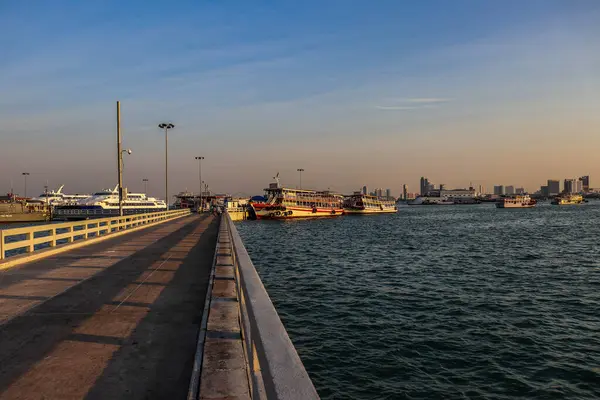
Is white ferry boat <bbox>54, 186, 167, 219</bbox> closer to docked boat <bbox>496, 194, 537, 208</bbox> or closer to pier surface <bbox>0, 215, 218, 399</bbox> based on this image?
pier surface <bbox>0, 215, 218, 399</bbox>

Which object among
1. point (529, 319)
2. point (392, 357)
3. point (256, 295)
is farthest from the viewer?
point (529, 319)

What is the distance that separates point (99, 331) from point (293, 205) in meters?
96.1

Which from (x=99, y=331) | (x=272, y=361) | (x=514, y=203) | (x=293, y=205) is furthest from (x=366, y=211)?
(x=272, y=361)

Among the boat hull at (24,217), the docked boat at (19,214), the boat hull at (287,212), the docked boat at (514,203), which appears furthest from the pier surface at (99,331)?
the docked boat at (514,203)

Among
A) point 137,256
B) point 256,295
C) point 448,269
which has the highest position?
point 256,295

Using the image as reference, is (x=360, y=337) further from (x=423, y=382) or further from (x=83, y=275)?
(x=83, y=275)

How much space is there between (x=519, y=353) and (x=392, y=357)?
11.6ft

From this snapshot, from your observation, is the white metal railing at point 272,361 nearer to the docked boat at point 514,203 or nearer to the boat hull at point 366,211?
the boat hull at point 366,211

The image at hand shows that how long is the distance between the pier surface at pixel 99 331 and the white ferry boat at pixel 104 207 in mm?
72320

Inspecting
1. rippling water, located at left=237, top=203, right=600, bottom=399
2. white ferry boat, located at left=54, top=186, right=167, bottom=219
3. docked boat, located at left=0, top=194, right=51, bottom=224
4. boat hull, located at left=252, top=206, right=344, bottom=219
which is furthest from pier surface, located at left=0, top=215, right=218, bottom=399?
docked boat, located at left=0, top=194, right=51, bottom=224

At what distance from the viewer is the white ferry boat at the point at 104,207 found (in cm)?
9412

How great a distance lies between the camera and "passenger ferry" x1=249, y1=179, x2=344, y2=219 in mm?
96562

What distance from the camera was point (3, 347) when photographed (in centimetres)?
532

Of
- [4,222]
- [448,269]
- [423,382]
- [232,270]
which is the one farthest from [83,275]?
[4,222]
